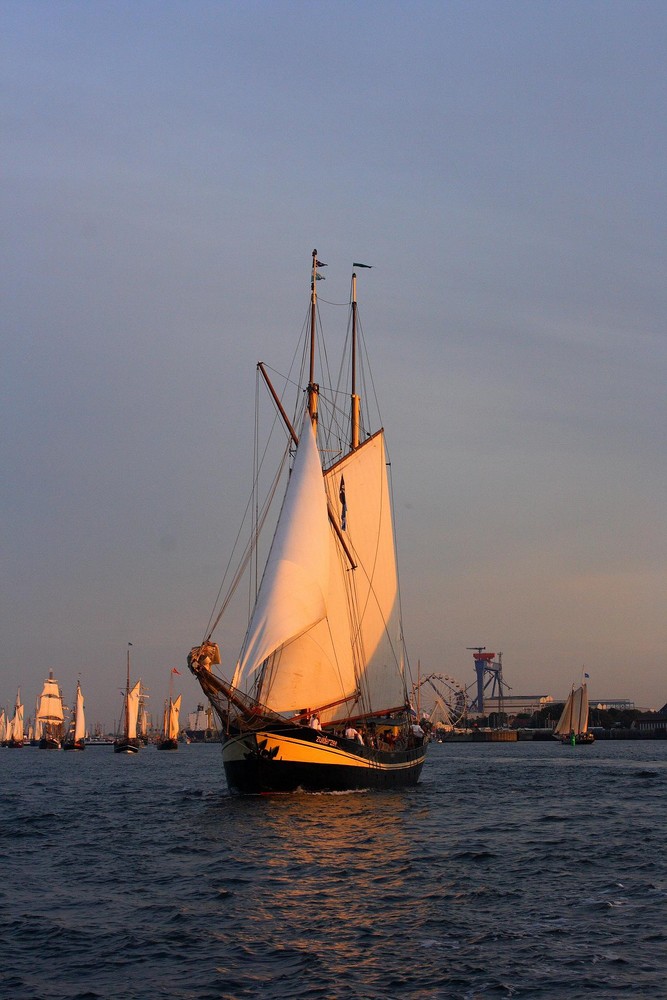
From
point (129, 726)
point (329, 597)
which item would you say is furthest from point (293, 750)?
point (129, 726)

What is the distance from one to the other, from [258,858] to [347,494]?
3415 cm

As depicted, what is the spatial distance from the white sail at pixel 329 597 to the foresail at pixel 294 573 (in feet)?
0.15

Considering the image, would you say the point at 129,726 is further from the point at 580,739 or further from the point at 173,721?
the point at 580,739

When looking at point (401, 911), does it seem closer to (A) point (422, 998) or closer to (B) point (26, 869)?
(A) point (422, 998)

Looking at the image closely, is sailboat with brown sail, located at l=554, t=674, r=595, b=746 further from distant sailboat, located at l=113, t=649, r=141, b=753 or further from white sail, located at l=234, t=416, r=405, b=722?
white sail, located at l=234, t=416, r=405, b=722

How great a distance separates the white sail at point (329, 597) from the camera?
49188 mm

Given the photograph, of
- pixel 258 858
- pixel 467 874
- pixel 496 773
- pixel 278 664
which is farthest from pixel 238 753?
pixel 496 773

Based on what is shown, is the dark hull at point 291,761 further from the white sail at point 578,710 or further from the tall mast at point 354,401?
the white sail at point 578,710

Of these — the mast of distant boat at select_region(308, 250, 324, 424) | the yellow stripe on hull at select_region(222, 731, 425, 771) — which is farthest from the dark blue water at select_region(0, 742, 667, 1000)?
the mast of distant boat at select_region(308, 250, 324, 424)

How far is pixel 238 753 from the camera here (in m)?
48.1

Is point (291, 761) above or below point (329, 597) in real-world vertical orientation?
below

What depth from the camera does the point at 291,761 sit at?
4744 centimetres

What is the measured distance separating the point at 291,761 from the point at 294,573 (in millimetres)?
8412

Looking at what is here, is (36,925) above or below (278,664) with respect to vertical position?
below
